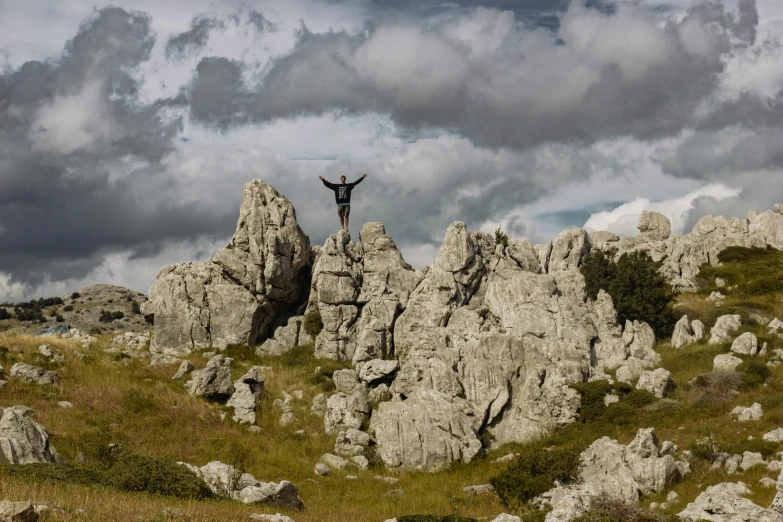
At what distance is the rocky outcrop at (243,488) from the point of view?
82.8 ft

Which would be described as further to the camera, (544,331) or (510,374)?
(544,331)

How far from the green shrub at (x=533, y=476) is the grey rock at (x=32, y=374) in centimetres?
2733

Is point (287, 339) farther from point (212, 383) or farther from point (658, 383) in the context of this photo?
point (658, 383)

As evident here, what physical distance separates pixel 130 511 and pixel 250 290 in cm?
3292

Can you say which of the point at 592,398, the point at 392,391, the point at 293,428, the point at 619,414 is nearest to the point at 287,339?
the point at 293,428

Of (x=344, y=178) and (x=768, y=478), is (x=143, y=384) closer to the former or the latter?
(x=344, y=178)

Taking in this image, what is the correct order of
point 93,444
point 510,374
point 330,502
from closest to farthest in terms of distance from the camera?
point 330,502 < point 93,444 < point 510,374

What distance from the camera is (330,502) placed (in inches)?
1175

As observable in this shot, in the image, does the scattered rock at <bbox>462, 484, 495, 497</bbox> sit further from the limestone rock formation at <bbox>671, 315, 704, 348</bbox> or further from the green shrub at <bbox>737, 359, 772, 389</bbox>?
the limestone rock formation at <bbox>671, 315, 704, 348</bbox>

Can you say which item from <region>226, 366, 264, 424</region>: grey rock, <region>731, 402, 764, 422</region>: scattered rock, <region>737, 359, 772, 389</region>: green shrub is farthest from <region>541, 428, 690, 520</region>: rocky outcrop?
<region>226, 366, 264, 424</region>: grey rock

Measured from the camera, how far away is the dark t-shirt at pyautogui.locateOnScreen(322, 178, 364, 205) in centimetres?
5509

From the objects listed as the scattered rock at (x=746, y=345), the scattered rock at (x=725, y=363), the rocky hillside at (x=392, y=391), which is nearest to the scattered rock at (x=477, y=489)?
the rocky hillside at (x=392, y=391)

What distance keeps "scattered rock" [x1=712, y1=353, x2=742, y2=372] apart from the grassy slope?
1.01 metres

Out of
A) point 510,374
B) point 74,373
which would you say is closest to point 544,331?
point 510,374
